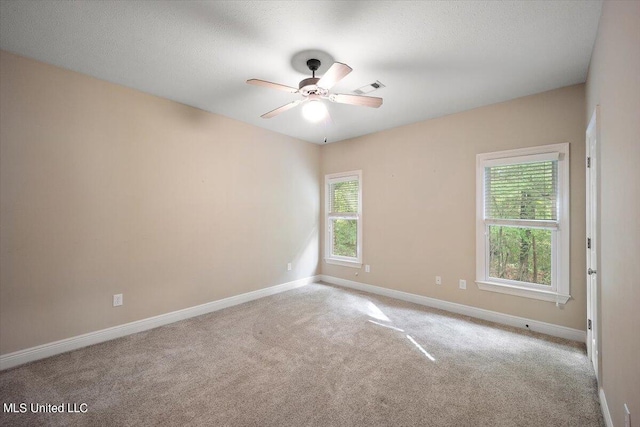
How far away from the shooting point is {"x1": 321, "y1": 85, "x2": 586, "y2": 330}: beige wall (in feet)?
9.32

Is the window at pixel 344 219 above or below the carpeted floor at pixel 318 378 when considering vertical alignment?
above

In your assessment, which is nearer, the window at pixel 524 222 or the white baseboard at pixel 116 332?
the white baseboard at pixel 116 332

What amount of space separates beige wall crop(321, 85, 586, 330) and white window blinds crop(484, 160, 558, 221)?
18 centimetres

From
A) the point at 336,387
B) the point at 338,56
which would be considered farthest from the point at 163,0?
the point at 336,387

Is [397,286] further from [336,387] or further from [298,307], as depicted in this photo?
[336,387]

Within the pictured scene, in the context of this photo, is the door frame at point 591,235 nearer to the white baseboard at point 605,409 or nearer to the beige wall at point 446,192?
the beige wall at point 446,192

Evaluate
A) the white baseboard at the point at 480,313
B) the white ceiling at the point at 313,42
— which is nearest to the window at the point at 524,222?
the white baseboard at the point at 480,313

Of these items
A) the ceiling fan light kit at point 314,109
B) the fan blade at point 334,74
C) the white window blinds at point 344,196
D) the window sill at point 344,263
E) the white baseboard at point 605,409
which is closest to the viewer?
the white baseboard at point 605,409

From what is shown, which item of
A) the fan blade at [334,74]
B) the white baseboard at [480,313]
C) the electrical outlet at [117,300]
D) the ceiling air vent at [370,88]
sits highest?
the ceiling air vent at [370,88]

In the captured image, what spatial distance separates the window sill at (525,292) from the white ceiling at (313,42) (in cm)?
220

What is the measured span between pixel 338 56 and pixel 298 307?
3068 mm

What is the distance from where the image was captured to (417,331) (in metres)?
3.02

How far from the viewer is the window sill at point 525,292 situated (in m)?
2.88

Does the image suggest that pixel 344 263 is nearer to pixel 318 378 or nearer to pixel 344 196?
pixel 344 196
